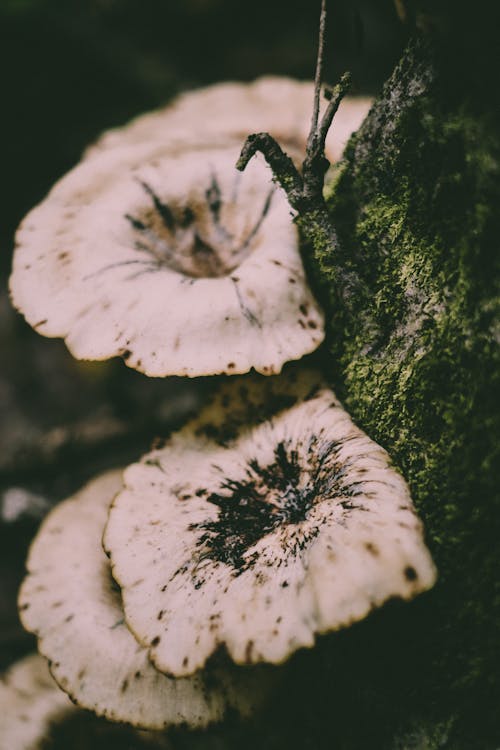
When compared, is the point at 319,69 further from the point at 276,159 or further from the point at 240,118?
the point at 240,118

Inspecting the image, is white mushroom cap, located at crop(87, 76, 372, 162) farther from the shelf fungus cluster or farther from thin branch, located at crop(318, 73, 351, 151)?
thin branch, located at crop(318, 73, 351, 151)

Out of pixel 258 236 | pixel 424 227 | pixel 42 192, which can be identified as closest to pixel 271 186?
pixel 258 236

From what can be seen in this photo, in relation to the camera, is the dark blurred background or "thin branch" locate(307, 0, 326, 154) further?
the dark blurred background

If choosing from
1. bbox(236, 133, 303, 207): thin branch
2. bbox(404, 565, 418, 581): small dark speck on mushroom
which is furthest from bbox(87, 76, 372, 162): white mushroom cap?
bbox(404, 565, 418, 581): small dark speck on mushroom

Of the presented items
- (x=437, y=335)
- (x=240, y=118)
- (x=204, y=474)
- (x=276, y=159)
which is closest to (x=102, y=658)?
(x=204, y=474)

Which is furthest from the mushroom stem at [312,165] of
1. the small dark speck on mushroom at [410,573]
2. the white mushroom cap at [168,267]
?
the small dark speck on mushroom at [410,573]

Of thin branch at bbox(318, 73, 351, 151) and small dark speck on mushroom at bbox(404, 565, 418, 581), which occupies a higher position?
thin branch at bbox(318, 73, 351, 151)

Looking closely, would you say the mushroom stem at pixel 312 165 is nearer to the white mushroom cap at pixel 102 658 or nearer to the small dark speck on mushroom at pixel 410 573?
the small dark speck on mushroom at pixel 410 573
